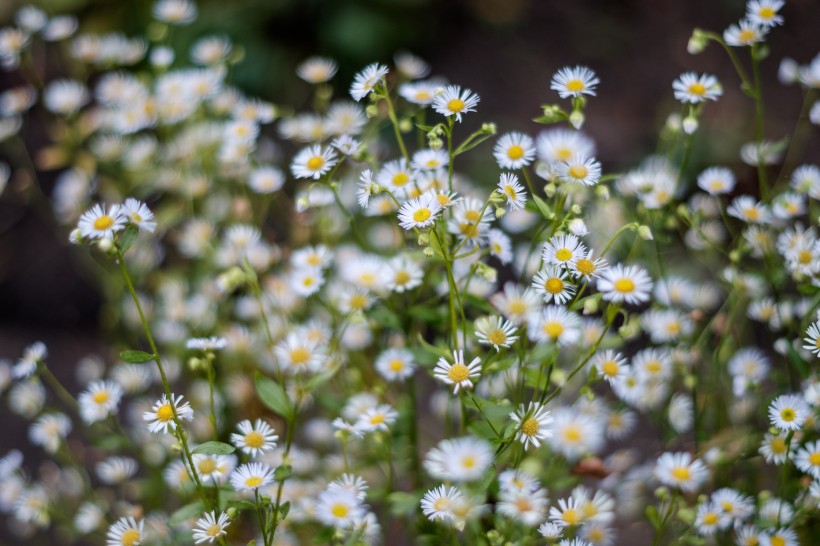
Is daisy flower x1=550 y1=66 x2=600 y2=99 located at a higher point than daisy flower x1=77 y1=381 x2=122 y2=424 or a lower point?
higher

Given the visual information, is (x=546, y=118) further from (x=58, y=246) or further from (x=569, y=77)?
(x=58, y=246)

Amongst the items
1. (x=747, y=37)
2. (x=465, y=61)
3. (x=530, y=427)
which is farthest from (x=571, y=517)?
(x=465, y=61)

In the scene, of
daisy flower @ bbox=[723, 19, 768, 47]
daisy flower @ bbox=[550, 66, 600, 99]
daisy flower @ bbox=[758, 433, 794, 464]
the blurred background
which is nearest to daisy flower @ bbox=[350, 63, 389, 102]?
daisy flower @ bbox=[550, 66, 600, 99]

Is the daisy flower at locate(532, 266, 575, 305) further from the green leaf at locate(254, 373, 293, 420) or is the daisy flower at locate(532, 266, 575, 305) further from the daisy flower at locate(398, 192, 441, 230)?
the green leaf at locate(254, 373, 293, 420)

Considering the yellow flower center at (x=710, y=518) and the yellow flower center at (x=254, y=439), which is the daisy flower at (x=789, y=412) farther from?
the yellow flower center at (x=254, y=439)

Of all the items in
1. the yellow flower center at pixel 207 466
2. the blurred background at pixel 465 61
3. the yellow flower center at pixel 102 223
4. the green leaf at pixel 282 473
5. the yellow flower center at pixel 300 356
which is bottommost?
the green leaf at pixel 282 473

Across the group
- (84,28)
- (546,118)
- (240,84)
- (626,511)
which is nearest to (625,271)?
(546,118)

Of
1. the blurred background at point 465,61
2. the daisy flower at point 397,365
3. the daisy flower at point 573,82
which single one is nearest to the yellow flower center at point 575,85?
the daisy flower at point 573,82
